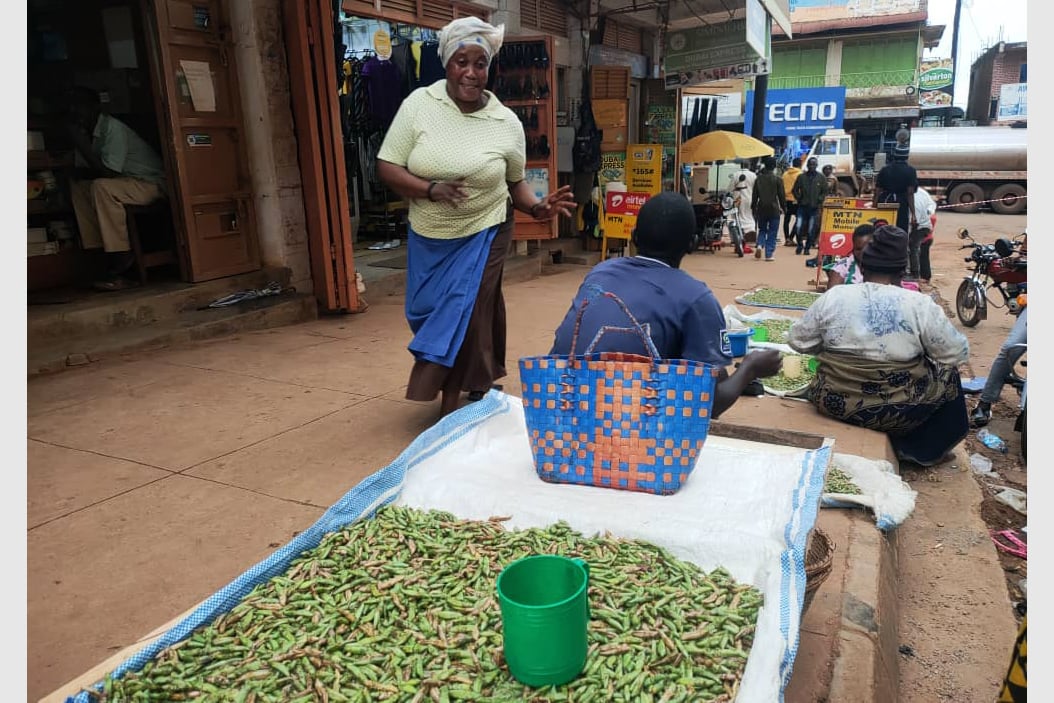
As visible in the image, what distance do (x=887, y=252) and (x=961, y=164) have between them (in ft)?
72.2

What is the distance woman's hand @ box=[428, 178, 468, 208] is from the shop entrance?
3.44 meters

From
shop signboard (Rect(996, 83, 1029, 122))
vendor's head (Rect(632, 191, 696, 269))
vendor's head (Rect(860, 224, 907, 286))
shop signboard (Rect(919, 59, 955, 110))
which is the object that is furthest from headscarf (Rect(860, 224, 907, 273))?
shop signboard (Rect(919, 59, 955, 110))

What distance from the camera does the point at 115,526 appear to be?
9.39ft

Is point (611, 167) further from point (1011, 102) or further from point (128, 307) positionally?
point (1011, 102)

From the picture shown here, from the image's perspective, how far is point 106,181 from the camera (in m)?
6.11

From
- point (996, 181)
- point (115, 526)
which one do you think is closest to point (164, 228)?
point (115, 526)

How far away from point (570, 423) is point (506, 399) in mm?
875

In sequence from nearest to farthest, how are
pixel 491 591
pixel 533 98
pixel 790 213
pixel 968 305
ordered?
pixel 491 591 → pixel 968 305 → pixel 533 98 → pixel 790 213

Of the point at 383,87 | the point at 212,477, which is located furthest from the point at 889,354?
the point at 383,87

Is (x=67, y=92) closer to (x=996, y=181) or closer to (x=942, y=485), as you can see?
(x=942, y=485)

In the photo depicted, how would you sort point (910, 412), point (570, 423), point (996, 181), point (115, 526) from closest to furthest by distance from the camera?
point (570, 423), point (115, 526), point (910, 412), point (996, 181)

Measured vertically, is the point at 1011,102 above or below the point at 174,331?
above

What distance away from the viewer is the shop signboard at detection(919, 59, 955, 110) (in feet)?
107

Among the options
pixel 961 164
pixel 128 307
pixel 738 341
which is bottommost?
pixel 738 341
